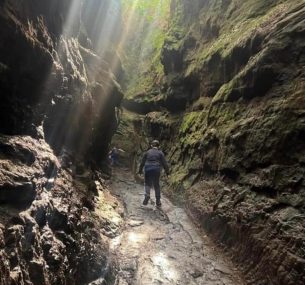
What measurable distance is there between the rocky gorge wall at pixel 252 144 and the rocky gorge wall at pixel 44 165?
11.2 feet

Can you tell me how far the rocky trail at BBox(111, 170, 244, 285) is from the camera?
7.88 m

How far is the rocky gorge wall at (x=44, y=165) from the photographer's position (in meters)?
5.44

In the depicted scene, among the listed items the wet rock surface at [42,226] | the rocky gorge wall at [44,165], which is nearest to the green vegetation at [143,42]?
the rocky gorge wall at [44,165]

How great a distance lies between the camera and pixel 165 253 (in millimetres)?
9125

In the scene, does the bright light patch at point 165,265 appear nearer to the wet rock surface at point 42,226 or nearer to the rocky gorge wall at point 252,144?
the wet rock surface at point 42,226

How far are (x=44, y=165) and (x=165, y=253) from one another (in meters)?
4.00

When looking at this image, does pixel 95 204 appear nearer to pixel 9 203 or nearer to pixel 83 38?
pixel 9 203

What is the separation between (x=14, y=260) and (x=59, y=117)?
6.84m

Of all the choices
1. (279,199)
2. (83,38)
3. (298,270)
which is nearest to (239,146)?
(279,199)

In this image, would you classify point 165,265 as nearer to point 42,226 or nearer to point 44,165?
point 42,226

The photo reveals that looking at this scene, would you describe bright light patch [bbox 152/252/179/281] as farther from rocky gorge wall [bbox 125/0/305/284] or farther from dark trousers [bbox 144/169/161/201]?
dark trousers [bbox 144/169/161/201]

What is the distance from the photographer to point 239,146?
35.0 feet

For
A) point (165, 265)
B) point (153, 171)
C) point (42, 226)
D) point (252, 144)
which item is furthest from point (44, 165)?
point (153, 171)

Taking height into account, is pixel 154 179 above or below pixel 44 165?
above
